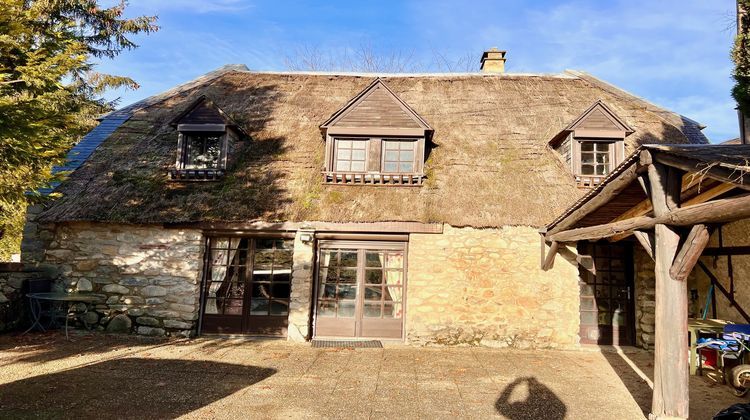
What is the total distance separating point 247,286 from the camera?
8.03m

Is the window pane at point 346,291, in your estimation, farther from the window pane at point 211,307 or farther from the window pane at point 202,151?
the window pane at point 202,151

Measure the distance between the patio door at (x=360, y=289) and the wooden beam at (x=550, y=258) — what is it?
262cm

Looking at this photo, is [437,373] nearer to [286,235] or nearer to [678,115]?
[286,235]

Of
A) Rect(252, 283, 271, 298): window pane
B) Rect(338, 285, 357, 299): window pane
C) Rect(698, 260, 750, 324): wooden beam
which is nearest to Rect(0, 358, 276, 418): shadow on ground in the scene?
Rect(252, 283, 271, 298): window pane

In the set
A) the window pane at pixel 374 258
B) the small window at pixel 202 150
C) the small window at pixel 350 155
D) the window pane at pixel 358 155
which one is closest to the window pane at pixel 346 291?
the window pane at pixel 374 258

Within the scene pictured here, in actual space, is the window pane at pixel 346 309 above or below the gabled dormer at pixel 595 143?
below

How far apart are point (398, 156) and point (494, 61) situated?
19.7 ft

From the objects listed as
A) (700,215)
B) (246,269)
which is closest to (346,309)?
(246,269)

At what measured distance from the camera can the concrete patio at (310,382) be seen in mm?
4457

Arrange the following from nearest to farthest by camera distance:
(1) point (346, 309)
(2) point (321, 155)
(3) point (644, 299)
Result: (3) point (644, 299), (1) point (346, 309), (2) point (321, 155)

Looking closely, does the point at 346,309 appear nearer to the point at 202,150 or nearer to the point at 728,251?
the point at 202,150

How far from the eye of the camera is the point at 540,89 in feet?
35.3

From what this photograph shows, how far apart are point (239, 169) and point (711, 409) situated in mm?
8459

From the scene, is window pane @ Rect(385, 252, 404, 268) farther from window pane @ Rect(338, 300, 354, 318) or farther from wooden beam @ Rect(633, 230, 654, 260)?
wooden beam @ Rect(633, 230, 654, 260)
